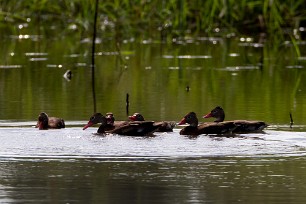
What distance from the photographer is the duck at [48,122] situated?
1427 cm

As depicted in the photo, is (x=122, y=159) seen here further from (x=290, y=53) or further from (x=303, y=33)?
(x=303, y=33)

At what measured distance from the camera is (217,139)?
13.6 m

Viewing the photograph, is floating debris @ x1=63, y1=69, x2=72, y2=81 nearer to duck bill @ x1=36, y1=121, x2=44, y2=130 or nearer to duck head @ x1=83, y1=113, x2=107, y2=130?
duck bill @ x1=36, y1=121, x2=44, y2=130

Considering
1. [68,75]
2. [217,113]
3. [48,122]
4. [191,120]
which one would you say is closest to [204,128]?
[191,120]

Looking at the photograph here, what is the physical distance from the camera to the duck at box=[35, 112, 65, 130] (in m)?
14.3

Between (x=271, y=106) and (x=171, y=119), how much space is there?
1.73 meters

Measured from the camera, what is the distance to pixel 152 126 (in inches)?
552

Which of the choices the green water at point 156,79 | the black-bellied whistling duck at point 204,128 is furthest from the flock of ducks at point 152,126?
the green water at point 156,79

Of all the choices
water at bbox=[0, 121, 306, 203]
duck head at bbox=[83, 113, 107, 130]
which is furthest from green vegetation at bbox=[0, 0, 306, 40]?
water at bbox=[0, 121, 306, 203]

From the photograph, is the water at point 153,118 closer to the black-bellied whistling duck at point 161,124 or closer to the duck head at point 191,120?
the black-bellied whistling duck at point 161,124

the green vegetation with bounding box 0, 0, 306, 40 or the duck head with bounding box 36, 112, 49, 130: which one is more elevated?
the green vegetation with bounding box 0, 0, 306, 40

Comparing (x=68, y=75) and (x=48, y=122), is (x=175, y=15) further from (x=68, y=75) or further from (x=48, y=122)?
(x=48, y=122)

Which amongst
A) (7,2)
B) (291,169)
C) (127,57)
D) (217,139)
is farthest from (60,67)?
(291,169)

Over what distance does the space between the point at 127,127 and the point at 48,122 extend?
907 mm
